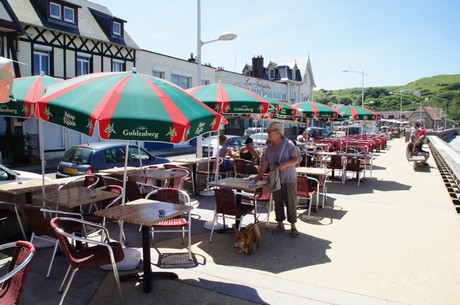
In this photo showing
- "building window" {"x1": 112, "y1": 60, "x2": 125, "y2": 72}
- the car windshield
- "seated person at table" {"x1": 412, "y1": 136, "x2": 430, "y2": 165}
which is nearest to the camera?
the car windshield

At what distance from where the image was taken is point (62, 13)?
19.3 metres

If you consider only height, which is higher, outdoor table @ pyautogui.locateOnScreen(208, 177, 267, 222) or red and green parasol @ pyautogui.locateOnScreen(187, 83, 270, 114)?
red and green parasol @ pyautogui.locateOnScreen(187, 83, 270, 114)

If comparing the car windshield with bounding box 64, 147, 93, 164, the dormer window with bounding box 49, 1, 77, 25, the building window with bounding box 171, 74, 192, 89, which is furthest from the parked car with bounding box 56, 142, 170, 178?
the building window with bounding box 171, 74, 192, 89

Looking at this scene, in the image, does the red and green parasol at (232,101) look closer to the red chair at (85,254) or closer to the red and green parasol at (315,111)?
the red chair at (85,254)

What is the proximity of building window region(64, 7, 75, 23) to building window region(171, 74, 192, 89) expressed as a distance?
822 centimetres

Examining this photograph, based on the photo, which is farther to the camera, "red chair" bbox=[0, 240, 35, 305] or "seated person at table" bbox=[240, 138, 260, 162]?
"seated person at table" bbox=[240, 138, 260, 162]

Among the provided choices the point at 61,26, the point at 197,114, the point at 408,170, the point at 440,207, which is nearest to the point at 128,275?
the point at 197,114

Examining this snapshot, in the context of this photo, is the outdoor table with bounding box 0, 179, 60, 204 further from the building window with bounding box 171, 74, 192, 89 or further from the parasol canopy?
the building window with bounding box 171, 74, 192, 89

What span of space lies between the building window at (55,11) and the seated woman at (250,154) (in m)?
14.8

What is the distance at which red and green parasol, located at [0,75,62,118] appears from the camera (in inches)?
224

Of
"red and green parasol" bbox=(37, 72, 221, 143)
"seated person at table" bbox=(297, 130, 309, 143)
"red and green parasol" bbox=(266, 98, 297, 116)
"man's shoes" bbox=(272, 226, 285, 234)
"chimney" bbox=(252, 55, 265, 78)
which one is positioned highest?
"chimney" bbox=(252, 55, 265, 78)

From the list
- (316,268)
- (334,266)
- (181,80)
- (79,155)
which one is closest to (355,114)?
(79,155)

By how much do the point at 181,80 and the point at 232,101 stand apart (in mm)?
21375

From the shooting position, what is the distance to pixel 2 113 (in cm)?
626
